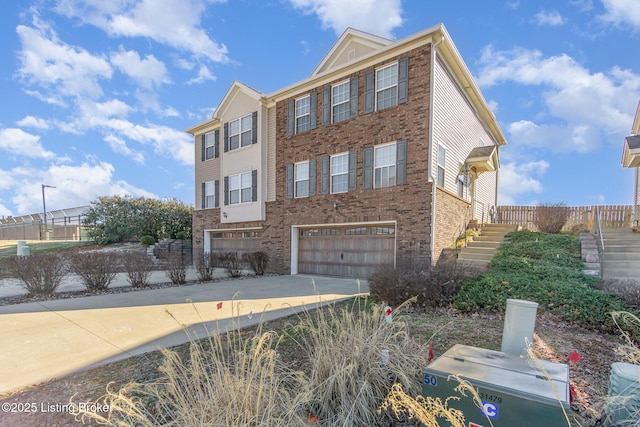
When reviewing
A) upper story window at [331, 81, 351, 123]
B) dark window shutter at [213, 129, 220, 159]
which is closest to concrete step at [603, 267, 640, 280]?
upper story window at [331, 81, 351, 123]

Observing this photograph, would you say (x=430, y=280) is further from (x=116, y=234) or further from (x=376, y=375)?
(x=116, y=234)

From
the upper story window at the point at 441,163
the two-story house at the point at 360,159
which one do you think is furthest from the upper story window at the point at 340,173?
the upper story window at the point at 441,163

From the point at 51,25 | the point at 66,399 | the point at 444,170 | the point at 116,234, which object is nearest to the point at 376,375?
the point at 66,399

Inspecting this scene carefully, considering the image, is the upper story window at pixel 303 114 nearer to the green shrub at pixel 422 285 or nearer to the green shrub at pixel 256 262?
the green shrub at pixel 256 262

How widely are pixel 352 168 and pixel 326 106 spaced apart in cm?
294

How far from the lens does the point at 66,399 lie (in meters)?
3.27

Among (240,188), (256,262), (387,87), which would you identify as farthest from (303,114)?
(256,262)

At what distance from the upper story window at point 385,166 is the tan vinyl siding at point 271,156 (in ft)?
17.3

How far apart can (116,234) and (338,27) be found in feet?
62.3

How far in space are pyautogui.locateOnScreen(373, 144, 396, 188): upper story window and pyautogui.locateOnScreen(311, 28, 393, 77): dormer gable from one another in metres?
3.59

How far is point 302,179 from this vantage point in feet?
44.8

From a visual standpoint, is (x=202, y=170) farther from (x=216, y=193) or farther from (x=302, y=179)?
(x=302, y=179)

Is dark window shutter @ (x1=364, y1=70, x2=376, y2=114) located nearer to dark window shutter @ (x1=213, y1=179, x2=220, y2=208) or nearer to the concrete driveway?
the concrete driveway

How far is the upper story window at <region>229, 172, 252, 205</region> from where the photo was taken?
15.6 meters
